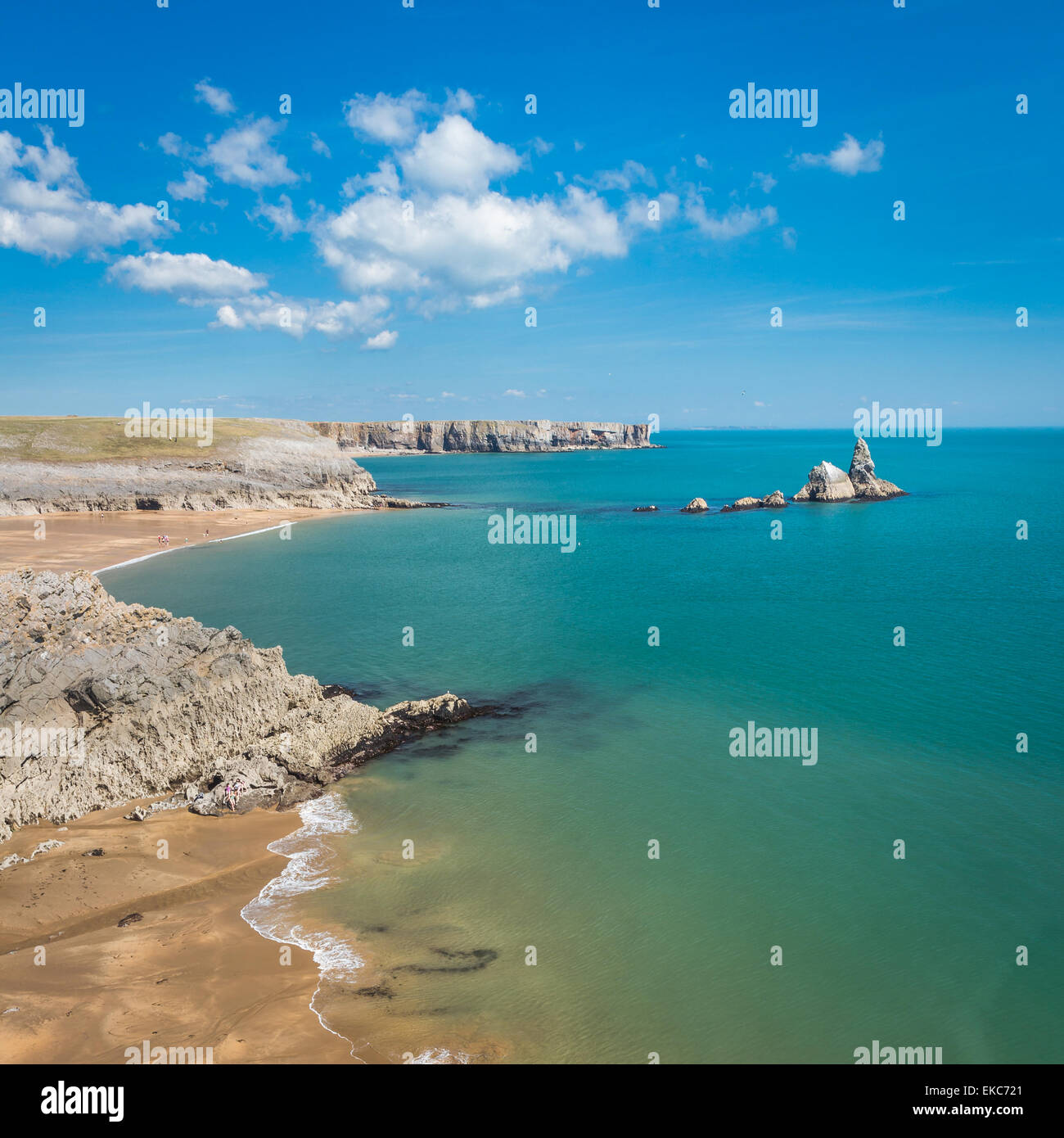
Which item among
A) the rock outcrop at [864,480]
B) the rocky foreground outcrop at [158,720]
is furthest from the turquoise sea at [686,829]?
the rock outcrop at [864,480]

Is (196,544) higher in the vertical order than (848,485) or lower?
lower

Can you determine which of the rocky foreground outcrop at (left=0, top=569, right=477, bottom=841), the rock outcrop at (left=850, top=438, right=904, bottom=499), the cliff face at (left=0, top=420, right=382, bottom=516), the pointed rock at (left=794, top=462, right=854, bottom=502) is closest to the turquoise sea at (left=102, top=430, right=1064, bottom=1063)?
the rocky foreground outcrop at (left=0, top=569, right=477, bottom=841)

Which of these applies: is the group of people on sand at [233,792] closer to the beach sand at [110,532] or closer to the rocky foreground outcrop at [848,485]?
the beach sand at [110,532]

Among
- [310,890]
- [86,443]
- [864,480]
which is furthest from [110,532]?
[864,480]

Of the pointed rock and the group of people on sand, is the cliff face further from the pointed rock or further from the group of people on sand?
the group of people on sand

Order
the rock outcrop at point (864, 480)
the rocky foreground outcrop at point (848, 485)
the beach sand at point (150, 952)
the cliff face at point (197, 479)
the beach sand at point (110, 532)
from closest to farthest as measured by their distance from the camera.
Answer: the beach sand at point (150, 952), the beach sand at point (110, 532), the cliff face at point (197, 479), the rocky foreground outcrop at point (848, 485), the rock outcrop at point (864, 480)

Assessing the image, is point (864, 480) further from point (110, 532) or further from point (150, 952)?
point (150, 952)
